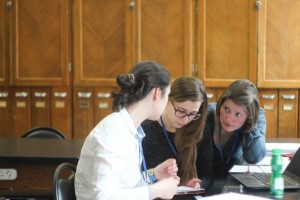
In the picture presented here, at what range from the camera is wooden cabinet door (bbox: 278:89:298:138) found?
385cm

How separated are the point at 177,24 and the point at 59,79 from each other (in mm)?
1165

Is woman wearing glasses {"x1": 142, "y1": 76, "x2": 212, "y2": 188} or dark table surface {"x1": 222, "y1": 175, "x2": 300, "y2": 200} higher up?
woman wearing glasses {"x1": 142, "y1": 76, "x2": 212, "y2": 188}

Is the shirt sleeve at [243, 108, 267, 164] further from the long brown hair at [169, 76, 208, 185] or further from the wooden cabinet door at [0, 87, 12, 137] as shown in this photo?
the wooden cabinet door at [0, 87, 12, 137]

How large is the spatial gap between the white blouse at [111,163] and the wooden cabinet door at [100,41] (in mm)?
2455

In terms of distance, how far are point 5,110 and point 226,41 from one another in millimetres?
2098

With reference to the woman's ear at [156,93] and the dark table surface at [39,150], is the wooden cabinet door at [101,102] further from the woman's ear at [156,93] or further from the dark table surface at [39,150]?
the woman's ear at [156,93]

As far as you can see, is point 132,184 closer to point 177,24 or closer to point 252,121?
point 252,121

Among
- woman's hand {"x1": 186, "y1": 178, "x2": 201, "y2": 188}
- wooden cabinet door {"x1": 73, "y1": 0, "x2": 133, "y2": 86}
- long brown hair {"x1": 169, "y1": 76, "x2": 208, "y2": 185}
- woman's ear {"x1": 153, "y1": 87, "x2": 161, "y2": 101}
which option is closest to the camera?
woman's ear {"x1": 153, "y1": 87, "x2": 161, "y2": 101}

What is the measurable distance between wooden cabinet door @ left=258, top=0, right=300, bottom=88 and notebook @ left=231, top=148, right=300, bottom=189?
194 centimetres

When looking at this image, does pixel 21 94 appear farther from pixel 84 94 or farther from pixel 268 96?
pixel 268 96

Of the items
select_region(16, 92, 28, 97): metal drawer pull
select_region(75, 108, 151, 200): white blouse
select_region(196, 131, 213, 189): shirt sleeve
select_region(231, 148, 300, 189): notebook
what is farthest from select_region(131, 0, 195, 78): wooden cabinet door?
select_region(75, 108, 151, 200): white blouse

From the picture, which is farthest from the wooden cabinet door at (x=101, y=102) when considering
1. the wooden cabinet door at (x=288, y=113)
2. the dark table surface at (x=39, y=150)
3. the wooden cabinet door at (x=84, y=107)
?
the wooden cabinet door at (x=288, y=113)

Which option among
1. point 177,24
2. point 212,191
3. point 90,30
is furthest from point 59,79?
point 212,191

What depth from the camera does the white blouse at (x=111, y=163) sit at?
136cm
